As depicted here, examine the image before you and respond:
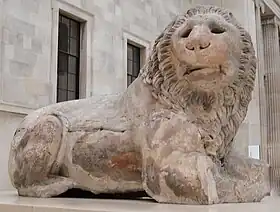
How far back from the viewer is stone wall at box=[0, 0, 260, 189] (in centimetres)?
650

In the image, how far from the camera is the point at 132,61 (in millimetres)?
9867

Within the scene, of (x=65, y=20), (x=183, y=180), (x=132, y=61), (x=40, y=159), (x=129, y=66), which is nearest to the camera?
(x=183, y=180)

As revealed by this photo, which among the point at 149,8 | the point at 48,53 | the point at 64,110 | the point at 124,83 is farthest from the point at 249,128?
the point at 64,110

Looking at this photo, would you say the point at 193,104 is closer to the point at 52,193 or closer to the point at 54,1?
the point at 52,193

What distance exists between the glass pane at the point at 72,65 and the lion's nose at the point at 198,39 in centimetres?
598

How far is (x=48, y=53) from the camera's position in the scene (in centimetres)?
734

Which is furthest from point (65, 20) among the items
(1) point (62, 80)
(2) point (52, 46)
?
(1) point (62, 80)

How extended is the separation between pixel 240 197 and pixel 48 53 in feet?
18.0

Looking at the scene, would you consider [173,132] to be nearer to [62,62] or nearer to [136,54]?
[62,62]

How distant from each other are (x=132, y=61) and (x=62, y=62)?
2240 mm

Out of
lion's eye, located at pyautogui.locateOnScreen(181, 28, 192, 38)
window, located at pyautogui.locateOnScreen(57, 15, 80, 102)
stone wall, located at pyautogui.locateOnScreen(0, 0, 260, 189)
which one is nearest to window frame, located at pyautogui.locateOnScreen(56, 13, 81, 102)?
window, located at pyautogui.locateOnScreen(57, 15, 80, 102)

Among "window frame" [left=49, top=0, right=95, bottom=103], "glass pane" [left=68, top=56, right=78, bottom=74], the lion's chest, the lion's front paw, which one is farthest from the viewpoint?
"glass pane" [left=68, top=56, right=78, bottom=74]

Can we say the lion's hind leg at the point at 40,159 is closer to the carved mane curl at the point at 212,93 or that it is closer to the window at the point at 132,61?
the carved mane curl at the point at 212,93

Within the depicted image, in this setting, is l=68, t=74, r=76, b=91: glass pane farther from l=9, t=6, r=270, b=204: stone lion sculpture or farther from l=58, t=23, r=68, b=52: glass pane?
l=9, t=6, r=270, b=204: stone lion sculpture
